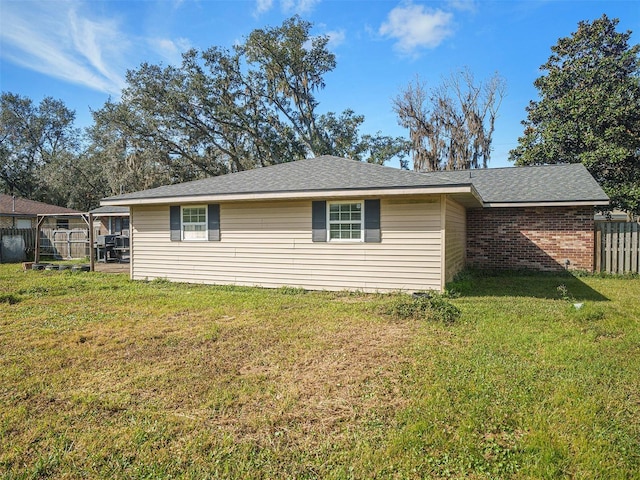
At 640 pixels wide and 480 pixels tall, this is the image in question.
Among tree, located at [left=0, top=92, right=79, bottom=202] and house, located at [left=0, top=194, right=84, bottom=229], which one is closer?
house, located at [left=0, top=194, right=84, bottom=229]

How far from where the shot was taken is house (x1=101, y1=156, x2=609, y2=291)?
7922 mm

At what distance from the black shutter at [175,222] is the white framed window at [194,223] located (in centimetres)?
12

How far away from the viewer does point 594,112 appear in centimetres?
1711

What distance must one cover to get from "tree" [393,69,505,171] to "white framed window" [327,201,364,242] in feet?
65.5

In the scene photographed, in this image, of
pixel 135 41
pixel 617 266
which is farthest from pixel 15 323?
pixel 617 266

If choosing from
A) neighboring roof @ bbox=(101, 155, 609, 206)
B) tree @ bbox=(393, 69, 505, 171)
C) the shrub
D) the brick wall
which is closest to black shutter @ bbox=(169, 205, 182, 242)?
neighboring roof @ bbox=(101, 155, 609, 206)

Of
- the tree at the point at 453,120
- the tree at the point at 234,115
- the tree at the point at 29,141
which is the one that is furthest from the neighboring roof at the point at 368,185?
the tree at the point at 29,141

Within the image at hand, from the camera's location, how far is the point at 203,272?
9.93m

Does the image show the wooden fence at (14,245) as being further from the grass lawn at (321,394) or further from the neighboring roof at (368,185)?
the grass lawn at (321,394)

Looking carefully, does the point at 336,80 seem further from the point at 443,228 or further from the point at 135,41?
the point at 443,228

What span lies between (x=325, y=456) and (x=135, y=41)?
694 inches

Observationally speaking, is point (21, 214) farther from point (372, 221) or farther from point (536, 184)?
point (536, 184)

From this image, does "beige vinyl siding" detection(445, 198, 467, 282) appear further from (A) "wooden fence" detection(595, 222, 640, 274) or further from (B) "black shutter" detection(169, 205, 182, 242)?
(B) "black shutter" detection(169, 205, 182, 242)

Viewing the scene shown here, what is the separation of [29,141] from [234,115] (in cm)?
2226
